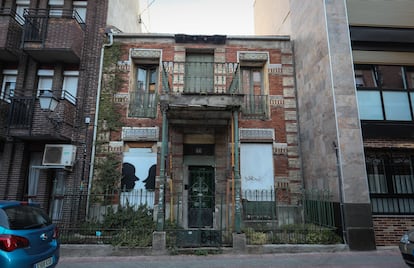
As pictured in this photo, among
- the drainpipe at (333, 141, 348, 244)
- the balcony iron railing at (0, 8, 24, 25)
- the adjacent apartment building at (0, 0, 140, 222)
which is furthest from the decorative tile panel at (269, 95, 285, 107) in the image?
the balcony iron railing at (0, 8, 24, 25)

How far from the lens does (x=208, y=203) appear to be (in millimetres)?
9039

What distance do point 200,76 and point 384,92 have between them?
21.7 ft

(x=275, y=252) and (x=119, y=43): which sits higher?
(x=119, y=43)

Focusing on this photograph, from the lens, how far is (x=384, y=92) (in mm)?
8133

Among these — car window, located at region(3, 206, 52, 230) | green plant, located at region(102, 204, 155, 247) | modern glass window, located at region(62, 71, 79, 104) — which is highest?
modern glass window, located at region(62, 71, 79, 104)

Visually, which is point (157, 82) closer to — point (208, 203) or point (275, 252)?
point (208, 203)

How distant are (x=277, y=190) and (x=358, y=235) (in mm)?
2863

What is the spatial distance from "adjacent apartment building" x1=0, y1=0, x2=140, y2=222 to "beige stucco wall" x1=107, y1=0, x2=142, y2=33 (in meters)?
0.34

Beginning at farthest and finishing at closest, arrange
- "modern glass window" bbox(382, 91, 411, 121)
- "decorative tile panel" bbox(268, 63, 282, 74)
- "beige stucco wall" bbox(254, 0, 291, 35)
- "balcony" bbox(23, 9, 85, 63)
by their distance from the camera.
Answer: "beige stucco wall" bbox(254, 0, 291, 35) → "decorative tile panel" bbox(268, 63, 282, 74) → "balcony" bbox(23, 9, 85, 63) → "modern glass window" bbox(382, 91, 411, 121)

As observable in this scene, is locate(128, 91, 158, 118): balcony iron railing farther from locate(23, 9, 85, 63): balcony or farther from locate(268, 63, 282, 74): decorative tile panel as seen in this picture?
locate(268, 63, 282, 74): decorative tile panel

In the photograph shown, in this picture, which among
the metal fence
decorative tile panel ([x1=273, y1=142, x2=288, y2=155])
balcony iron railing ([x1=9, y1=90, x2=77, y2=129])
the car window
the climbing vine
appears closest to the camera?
the car window

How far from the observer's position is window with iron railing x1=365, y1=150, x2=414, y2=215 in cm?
762

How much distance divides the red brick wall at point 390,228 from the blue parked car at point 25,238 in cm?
832

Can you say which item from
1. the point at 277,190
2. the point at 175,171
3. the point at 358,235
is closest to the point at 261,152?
the point at 277,190
